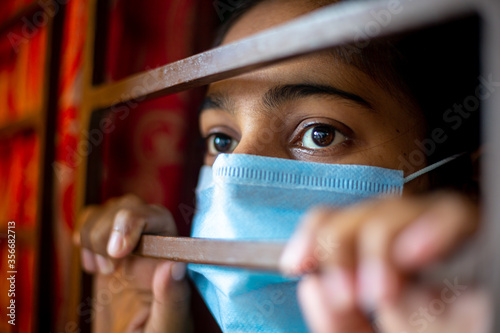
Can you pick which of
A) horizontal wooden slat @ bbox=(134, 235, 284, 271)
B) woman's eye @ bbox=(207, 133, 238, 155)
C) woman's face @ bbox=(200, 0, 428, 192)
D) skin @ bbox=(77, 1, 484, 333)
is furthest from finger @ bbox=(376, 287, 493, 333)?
woman's eye @ bbox=(207, 133, 238, 155)

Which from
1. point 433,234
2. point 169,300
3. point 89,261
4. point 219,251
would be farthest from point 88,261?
point 433,234

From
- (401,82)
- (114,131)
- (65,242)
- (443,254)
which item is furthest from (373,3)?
(65,242)

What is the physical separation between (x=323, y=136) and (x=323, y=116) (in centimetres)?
4

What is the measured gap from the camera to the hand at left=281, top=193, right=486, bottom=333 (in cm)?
28

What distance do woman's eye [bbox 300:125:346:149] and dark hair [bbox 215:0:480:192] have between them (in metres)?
0.12

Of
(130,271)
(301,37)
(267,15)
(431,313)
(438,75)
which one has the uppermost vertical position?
(267,15)

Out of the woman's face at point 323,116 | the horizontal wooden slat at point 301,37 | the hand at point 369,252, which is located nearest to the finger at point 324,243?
the hand at point 369,252

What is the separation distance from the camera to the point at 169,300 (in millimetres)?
729

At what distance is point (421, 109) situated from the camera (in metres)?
0.67

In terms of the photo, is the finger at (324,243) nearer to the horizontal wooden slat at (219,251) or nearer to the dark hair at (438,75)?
the horizontal wooden slat at (219,251)

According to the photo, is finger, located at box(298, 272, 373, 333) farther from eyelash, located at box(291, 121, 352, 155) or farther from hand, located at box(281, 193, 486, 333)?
eyelash, located at box(291, 121, 352, 155)

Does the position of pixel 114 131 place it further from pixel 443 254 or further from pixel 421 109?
pixel 443 254

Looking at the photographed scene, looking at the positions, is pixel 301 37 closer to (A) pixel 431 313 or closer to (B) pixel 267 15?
(A) pixel 431 313

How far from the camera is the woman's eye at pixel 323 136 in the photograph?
2.14ft
